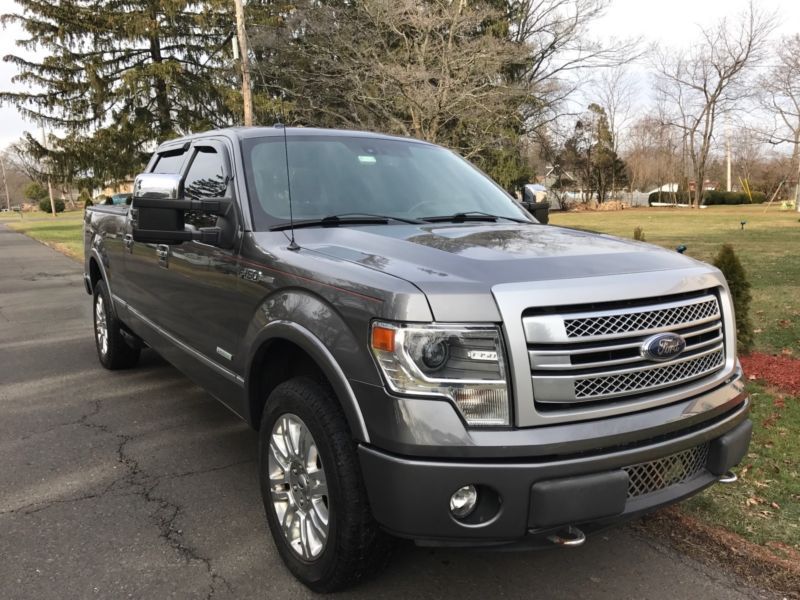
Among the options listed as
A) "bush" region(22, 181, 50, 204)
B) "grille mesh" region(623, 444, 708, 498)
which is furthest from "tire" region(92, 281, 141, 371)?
"bush" region(22, 181, 50, 204)

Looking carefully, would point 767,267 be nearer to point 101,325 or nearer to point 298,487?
point 101,325

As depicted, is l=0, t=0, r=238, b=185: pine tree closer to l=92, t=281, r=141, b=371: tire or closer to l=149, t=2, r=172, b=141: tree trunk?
l=149, t=2, r=172, b=141: tree trunk

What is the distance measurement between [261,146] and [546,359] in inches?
87.4

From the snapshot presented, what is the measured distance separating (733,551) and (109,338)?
524 cm

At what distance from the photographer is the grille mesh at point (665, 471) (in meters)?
2.34

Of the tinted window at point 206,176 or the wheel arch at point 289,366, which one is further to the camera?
the tinted window at point 206,176

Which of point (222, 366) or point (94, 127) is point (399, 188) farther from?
point (94, 127)

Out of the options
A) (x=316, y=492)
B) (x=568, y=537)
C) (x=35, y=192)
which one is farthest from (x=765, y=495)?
(x=35, y=192)

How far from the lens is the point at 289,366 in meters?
3.03

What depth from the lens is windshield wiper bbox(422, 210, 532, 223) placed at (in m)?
3.49

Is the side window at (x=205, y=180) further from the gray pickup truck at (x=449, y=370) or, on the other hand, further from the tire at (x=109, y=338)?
the tire at (x=109, y=338)

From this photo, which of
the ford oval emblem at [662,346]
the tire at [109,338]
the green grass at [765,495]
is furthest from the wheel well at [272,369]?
the tire at [109,338]

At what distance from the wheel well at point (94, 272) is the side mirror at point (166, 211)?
3.23 metres

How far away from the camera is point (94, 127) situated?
28375mm
